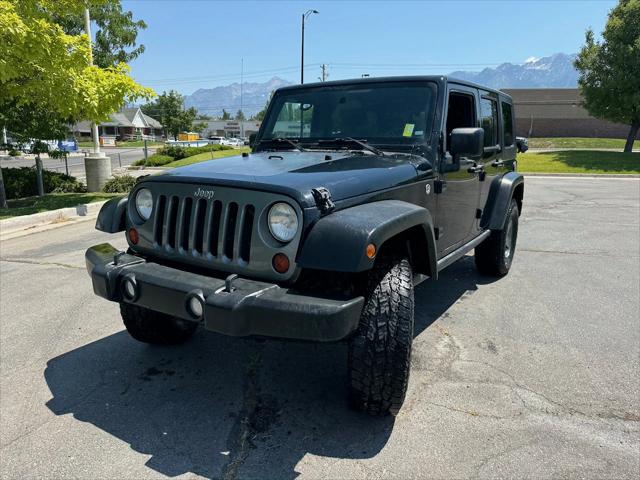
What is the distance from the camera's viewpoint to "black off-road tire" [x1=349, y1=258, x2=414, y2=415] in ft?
8.27

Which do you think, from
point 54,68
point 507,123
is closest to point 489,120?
point 507,123

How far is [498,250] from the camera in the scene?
5.26 m

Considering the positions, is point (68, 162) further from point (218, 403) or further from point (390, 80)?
point (218, 403)

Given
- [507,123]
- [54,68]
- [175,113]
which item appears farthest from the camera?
[175,113]

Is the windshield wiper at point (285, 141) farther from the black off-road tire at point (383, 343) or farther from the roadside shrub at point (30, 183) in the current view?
the roadside shrub at point (30, 183)

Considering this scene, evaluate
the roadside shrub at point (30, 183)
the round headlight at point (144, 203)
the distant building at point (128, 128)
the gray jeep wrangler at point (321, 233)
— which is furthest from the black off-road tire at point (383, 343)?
the distant building at point (128, 128)

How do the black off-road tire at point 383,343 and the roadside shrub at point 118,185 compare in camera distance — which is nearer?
the black off-road tire at point 383,343

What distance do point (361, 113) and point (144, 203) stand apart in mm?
1724

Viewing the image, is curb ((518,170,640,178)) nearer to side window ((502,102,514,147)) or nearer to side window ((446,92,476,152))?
side window ((502,102,514,147))

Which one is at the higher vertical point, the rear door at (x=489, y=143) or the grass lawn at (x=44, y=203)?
the rear door at (x=489, y=143)

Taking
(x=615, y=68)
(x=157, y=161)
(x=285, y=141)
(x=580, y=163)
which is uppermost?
(x=615, y=68)

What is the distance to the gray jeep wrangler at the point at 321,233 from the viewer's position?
235 cm

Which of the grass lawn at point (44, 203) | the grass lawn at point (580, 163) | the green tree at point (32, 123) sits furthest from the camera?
the grass lawn at point (580, 163)

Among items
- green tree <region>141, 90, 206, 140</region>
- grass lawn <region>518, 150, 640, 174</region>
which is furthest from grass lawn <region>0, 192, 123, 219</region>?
green tree <region>141, 90, 206, 140</region>
